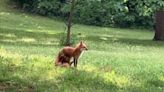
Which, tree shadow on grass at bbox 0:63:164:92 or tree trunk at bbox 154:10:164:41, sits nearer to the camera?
tree shadow on grass at bbox 0:63:164:92

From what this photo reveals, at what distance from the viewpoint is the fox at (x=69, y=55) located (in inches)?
455

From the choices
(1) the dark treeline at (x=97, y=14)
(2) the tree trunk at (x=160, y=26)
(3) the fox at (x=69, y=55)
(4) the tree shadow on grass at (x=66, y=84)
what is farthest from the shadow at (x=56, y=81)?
(1) the dark treeline at (x=97, y=14)

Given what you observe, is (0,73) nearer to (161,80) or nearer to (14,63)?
(14,63)

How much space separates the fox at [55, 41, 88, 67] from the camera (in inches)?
455

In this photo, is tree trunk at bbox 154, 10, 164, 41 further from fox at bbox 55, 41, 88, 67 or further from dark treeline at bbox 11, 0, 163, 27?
fox at bbox 55, 41, 88, 67

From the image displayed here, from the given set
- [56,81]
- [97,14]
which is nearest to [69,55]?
[56,81]

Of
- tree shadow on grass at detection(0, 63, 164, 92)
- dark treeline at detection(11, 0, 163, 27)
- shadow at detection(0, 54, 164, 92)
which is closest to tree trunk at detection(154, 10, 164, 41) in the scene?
dark treeline at detection(11, 0, 163, 27)

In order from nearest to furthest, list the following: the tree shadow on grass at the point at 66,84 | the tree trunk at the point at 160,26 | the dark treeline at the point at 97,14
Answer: the tree shadow on grass at the point at 66,84 → the tree trunk at the point at 160,26 → the dark treeline at the point at 97,14

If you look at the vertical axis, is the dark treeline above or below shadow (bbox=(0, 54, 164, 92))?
below

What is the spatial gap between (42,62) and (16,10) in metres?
39.0

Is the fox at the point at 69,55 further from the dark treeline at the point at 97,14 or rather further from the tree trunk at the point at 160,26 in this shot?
the dark treeline at the point at 97,14

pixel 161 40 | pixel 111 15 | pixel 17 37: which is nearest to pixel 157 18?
pixel 161 40

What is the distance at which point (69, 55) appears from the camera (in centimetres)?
1173

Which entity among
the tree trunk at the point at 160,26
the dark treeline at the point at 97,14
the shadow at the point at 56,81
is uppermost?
the shadow at the point at 56,81
